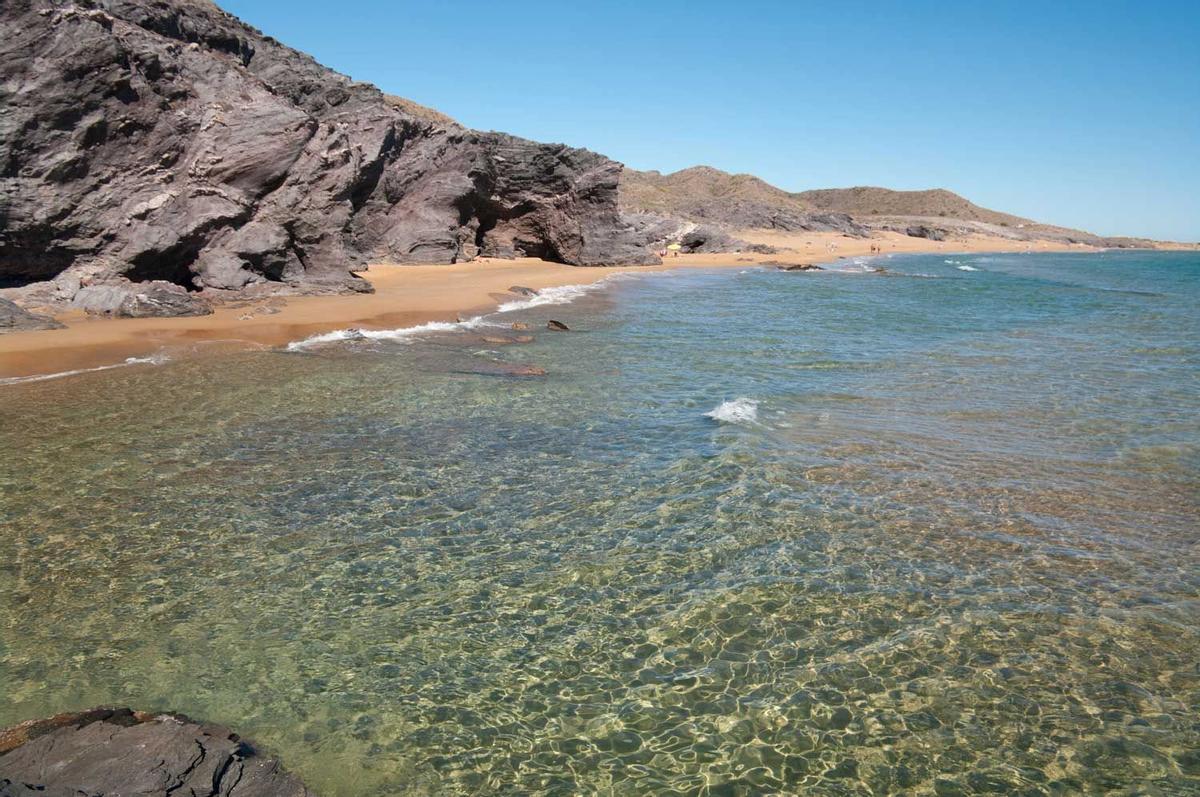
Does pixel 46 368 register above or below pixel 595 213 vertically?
below

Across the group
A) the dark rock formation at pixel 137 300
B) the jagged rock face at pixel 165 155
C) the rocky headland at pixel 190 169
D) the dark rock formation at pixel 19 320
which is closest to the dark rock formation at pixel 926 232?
the rocky headland at pixel 190 169

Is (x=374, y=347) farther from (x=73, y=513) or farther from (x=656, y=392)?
(x=73, y=513)

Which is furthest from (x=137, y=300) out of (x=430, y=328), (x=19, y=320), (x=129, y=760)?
(x=129, y=760)

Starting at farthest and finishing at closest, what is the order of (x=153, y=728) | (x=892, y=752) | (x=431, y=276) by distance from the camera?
1. (x=431, y=276)
2. (x=892, y=752)
3. (x=153, y=728)

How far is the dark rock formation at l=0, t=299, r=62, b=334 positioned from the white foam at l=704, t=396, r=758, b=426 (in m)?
12.3

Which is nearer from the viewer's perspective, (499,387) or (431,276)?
(499,387)

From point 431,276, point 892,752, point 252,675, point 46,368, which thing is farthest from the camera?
point 431,276

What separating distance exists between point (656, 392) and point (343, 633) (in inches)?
287

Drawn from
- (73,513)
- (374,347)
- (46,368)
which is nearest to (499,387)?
(374,347)

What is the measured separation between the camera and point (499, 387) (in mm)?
11633

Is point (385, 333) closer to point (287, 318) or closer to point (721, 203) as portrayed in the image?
point (287, 318)

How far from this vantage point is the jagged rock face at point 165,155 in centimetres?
1639

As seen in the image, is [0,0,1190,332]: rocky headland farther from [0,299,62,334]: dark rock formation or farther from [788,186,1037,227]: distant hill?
[788,186,1037,227]: distant hill

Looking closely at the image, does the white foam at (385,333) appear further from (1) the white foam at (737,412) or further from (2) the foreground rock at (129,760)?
(2) the foreground rock at (129,760)
